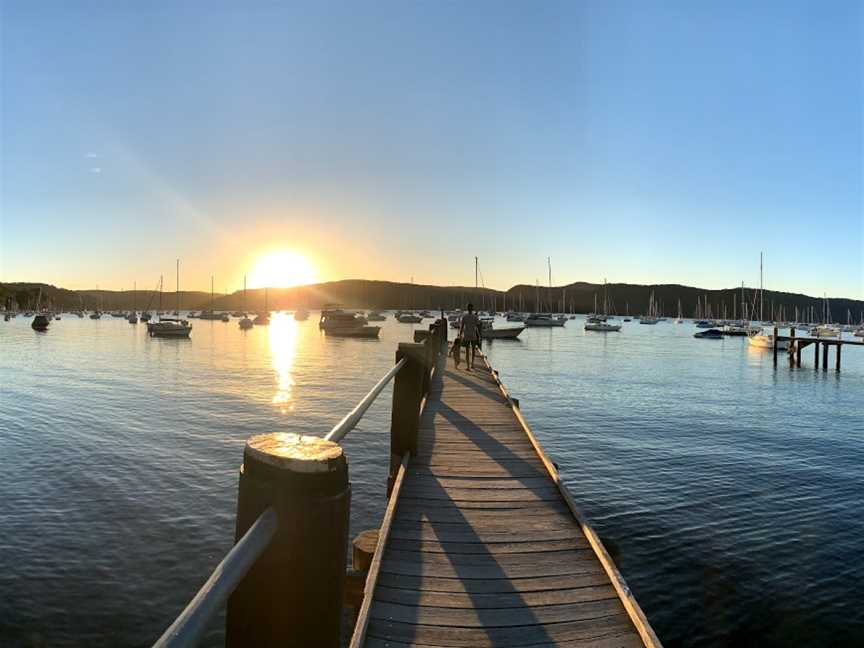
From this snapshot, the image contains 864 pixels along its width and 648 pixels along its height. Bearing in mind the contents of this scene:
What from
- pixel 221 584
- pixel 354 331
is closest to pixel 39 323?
pixel 354 331

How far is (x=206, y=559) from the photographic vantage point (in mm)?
11070

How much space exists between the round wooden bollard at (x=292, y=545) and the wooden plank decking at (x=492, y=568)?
2.69 metres

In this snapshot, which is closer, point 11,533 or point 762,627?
point 762,627

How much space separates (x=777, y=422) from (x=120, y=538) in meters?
26.2

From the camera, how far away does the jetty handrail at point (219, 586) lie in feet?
5.12

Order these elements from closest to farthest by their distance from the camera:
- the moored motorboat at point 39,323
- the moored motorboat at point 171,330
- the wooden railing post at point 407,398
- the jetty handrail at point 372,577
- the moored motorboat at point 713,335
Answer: the jetty handrail at point 372,577
the wooden railing post at point 407,398
the moored motorboat at point 171,330
the moored motorboat at point 39,323
the moored motorboat at point 713,335

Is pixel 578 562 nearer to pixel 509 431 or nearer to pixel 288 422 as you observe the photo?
pixel 509 431

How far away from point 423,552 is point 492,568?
714mm

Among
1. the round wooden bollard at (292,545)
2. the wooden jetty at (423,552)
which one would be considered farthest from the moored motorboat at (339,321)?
the round wooden bollard at (292,545)

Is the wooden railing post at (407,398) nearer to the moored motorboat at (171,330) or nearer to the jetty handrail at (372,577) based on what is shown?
the jetty handrail at (372,577)

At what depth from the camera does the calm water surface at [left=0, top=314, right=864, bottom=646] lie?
936cm

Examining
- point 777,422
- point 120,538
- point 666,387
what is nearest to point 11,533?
point 120,538

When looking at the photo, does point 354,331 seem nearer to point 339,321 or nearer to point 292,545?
point 339,321

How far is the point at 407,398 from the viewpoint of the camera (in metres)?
8.86
